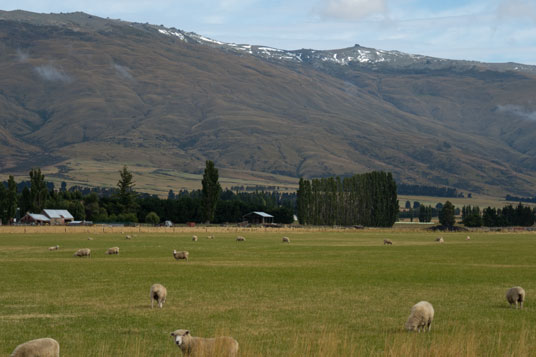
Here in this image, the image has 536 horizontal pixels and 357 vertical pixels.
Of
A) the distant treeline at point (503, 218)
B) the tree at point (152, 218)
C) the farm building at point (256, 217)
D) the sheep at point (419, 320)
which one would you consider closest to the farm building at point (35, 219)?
the tree at point (152, 218)

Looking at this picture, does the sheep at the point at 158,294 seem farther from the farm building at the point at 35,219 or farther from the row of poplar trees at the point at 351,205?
the row of poplar trees at the point at 351,205

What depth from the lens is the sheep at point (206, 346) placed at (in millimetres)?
16938

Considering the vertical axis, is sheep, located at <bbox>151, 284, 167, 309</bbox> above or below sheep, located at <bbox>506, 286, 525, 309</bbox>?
below

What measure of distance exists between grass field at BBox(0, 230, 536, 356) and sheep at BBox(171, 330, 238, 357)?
636mm

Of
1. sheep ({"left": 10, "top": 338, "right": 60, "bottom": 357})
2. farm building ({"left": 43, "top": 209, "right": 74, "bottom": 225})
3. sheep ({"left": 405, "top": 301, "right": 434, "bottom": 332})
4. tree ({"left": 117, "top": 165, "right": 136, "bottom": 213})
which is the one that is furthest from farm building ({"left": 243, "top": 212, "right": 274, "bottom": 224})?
sheep ({"left": 10, "top": 338, "right": 60, "bottom": 357})

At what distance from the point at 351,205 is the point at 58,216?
230ft

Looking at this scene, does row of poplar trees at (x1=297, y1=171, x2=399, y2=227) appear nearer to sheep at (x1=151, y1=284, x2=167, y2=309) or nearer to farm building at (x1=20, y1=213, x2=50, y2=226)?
farm building at (x1=20, y1=213, x2=50, y2=226)

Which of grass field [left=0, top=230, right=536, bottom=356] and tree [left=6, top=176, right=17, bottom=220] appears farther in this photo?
tree [left=6, top=176, right=17, bottom=220]

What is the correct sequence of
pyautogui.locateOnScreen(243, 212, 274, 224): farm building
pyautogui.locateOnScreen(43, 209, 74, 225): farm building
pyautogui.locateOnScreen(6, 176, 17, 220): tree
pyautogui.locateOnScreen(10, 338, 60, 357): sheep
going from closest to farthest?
pyautogui.locateOnScreen(10, 338, 60, 357): sheep → pyautogui.locateOnScreen(6, 176, 17, 220): tree → pyautogui.locateOnScreen(43, 209, 74, 225): farm building → pyautogui.locateOnScreen(243, 212, 274, 224): farm building

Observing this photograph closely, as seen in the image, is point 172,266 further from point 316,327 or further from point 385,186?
point 385,186

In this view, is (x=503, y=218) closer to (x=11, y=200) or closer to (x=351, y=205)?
(x=351, y=205)

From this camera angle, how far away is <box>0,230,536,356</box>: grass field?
1977cm

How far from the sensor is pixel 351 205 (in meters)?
172

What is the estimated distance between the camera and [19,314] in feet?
84.5
